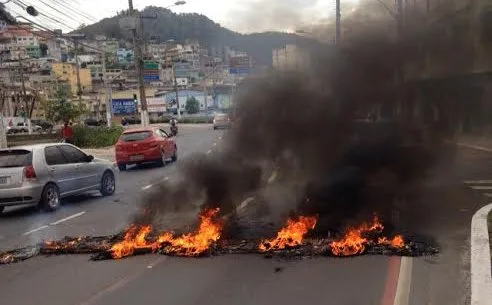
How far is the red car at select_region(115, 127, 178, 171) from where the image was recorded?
67.1 feet

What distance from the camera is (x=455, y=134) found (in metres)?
10.6

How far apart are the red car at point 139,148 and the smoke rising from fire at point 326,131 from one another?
1099 cm

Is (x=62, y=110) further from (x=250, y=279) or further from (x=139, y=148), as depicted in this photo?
(x=250, y=279)

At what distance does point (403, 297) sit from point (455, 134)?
247 inches

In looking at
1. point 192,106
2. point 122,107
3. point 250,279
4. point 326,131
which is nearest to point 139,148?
point 326,131

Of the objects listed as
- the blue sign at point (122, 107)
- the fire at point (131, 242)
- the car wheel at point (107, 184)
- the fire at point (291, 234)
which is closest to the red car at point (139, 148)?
the car wheel at point (107, 184)

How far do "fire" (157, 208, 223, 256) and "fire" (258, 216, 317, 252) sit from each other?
74 centimetres

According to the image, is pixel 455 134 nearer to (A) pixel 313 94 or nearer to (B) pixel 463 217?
(B) pixel 463 217

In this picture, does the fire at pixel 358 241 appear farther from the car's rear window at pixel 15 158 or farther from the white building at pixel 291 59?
the car's rear window at pixel 15 158

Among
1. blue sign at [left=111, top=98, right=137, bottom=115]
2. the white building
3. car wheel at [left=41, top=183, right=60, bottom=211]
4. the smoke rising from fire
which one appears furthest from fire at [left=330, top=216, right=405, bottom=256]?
blue sign at [left=111, top=98, right=137, bottom=115]

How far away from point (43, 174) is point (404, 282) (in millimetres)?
8413

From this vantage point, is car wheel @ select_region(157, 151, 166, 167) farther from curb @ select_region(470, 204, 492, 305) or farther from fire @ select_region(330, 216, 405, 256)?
fire @ select_region(330, 216, 405, 256)

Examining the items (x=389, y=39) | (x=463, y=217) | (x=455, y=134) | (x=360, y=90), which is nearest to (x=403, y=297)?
(x=463, y=217)

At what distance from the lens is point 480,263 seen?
601 centimetres
